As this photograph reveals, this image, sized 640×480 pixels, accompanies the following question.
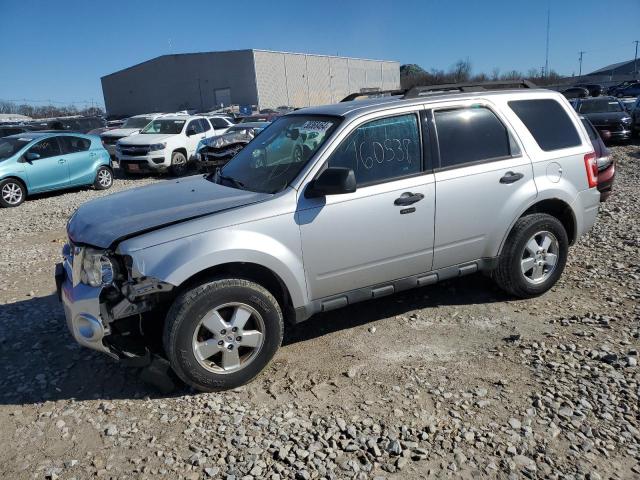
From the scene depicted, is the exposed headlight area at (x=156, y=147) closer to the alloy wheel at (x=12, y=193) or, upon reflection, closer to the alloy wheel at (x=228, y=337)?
the alloy wheel at (x=12, y=193)

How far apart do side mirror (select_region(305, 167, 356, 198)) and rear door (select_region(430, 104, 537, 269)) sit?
906 mm

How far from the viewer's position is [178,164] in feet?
50.6

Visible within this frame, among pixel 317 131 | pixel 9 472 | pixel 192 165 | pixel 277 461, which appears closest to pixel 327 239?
pixel 317 131

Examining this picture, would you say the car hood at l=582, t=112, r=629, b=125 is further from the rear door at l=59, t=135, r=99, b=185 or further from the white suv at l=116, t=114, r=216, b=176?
the rear door at l=59, t=135, r=99, b=185

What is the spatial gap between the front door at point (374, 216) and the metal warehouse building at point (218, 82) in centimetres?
5351

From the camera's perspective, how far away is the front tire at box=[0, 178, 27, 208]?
Result: 37.0 ft

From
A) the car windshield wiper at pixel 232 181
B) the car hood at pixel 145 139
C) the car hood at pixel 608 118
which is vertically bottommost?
the car hood at pixel 608 118

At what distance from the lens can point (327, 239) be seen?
371cm

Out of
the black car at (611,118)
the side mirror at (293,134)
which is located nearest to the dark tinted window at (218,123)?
the black car at (611,118)

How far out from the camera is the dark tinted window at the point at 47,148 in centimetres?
1200

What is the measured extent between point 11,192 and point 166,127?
5896 millimetres

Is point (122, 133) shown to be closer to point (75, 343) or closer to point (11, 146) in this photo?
point (11, 146)

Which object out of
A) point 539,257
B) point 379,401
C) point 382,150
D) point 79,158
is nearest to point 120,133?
point 79,158

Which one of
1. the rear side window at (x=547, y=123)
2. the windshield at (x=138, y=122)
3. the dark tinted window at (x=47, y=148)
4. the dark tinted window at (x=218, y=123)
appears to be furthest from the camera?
the windshield at (x=138, y=122)
